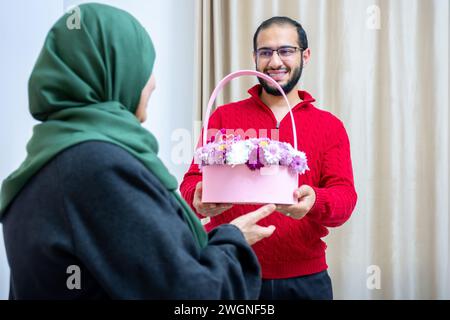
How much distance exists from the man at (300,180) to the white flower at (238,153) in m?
0.15

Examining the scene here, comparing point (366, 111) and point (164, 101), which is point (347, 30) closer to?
point (366, 111)

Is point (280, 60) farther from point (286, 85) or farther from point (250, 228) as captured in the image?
point (250, 228)

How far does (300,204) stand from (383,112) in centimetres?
140

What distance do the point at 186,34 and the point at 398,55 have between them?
1112mm

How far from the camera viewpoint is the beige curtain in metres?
2.67

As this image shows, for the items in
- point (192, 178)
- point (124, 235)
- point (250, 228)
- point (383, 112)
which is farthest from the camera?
point (383, 112)

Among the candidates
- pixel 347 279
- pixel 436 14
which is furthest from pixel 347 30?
pixel 347 279

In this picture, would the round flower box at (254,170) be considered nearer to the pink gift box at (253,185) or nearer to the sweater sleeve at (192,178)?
the pink gift box at (253,185)

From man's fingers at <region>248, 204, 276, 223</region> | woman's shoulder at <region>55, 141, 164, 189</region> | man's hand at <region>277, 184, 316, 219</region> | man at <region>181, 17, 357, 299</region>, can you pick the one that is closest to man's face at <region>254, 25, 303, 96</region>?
man at <region>181, 17, 357, 299</region>

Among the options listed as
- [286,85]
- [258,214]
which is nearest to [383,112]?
[286,85]

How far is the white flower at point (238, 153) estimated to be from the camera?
55.3 inches

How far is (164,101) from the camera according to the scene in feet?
9.25

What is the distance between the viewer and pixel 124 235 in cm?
87

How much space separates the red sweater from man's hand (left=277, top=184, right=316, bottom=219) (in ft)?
0.17
